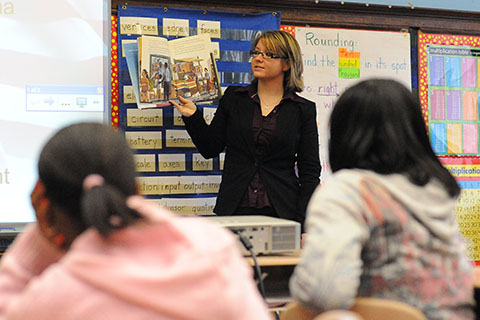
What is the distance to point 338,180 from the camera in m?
1.30

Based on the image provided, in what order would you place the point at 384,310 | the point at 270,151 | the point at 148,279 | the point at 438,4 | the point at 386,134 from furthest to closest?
the point at 438,4, the point at 270,151, the point at 386,134, the point at 384,310, the point at 148,279

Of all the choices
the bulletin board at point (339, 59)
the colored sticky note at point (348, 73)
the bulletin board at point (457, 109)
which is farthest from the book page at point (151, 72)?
the bulletin board at point (457, 109)

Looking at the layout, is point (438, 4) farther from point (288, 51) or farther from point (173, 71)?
point (173, 71)

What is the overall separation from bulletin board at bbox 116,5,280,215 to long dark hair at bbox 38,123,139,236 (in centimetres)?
215

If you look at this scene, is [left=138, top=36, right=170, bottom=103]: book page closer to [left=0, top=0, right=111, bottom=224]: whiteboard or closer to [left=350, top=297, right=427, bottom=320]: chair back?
[left=0, top=0, right=111, bottom=224]: whiteboard

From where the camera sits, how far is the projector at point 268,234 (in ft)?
5.98

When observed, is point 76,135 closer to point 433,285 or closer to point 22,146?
point 433,285

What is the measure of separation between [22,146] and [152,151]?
0.68 m

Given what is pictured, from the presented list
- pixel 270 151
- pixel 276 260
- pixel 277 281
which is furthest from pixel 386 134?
pixel 270 151

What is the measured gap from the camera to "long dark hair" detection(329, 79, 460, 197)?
1345 millimetres

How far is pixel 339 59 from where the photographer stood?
3.50m

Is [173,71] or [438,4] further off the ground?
[438,4]

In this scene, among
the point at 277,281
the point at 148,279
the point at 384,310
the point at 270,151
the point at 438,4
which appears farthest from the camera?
the point at 438,4

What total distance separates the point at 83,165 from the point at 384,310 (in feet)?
2.01
